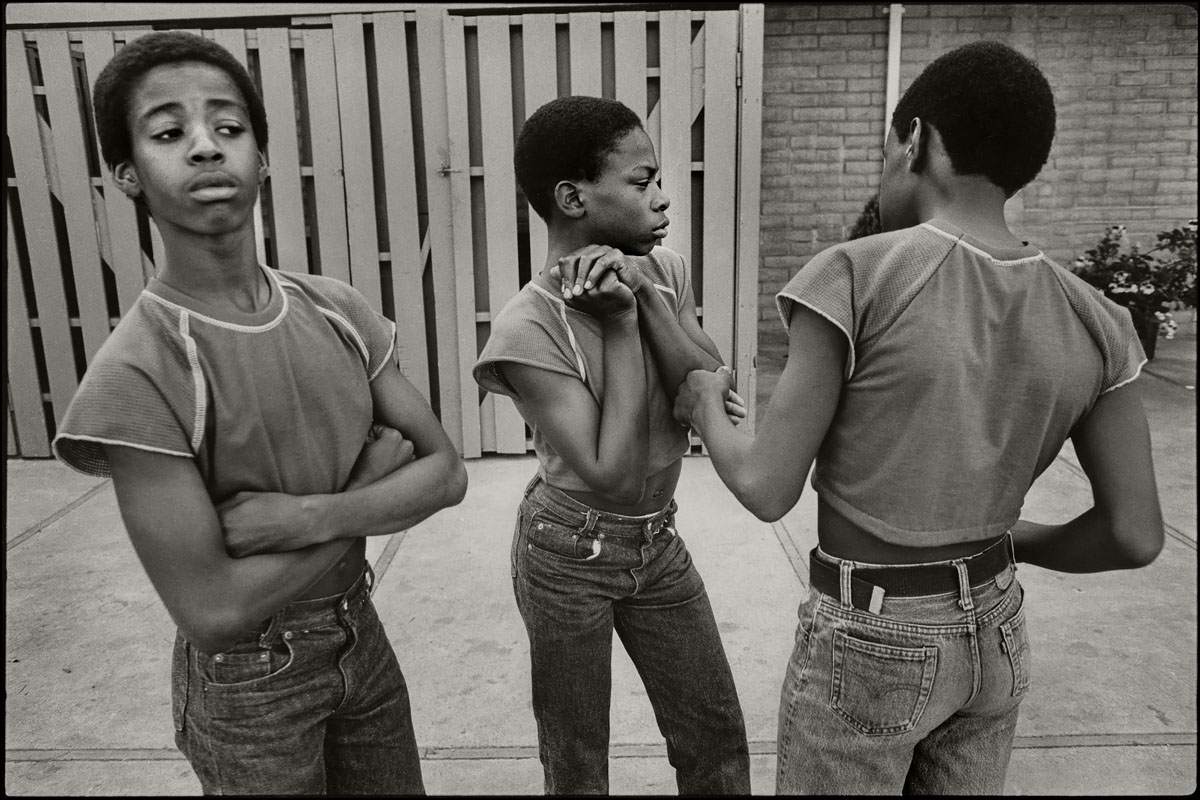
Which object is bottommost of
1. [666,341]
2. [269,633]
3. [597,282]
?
[269,633]

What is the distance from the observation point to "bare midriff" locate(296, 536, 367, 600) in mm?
1479

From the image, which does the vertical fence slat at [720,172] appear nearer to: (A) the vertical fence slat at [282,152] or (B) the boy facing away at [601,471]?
(A) the vertical fence slat at [282,152]

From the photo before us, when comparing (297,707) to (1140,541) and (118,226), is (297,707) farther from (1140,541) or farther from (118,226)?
(118,226)

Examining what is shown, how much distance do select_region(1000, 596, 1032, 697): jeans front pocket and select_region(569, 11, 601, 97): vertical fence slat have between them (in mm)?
3976

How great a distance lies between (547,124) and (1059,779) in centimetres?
220

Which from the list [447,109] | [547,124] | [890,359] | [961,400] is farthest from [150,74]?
[447,109]

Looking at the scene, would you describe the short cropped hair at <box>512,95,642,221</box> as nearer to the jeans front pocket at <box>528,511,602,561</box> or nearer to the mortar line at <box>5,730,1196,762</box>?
the jeans front pocket at <box>528,511,602,561</box>

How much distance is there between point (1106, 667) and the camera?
294cm

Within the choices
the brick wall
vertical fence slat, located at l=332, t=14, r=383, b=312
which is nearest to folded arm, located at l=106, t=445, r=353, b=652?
vertical fence slat, located at l=332, t=14, r=383, b=312

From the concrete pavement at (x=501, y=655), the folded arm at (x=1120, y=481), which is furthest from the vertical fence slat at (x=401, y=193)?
the folded arm at (x=1120, y=481)

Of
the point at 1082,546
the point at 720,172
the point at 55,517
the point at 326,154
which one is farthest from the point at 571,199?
the point at 55,517

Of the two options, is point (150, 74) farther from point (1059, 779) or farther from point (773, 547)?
point (773, 547)

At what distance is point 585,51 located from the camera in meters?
4.81

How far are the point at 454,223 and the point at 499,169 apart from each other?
394 millimetres
